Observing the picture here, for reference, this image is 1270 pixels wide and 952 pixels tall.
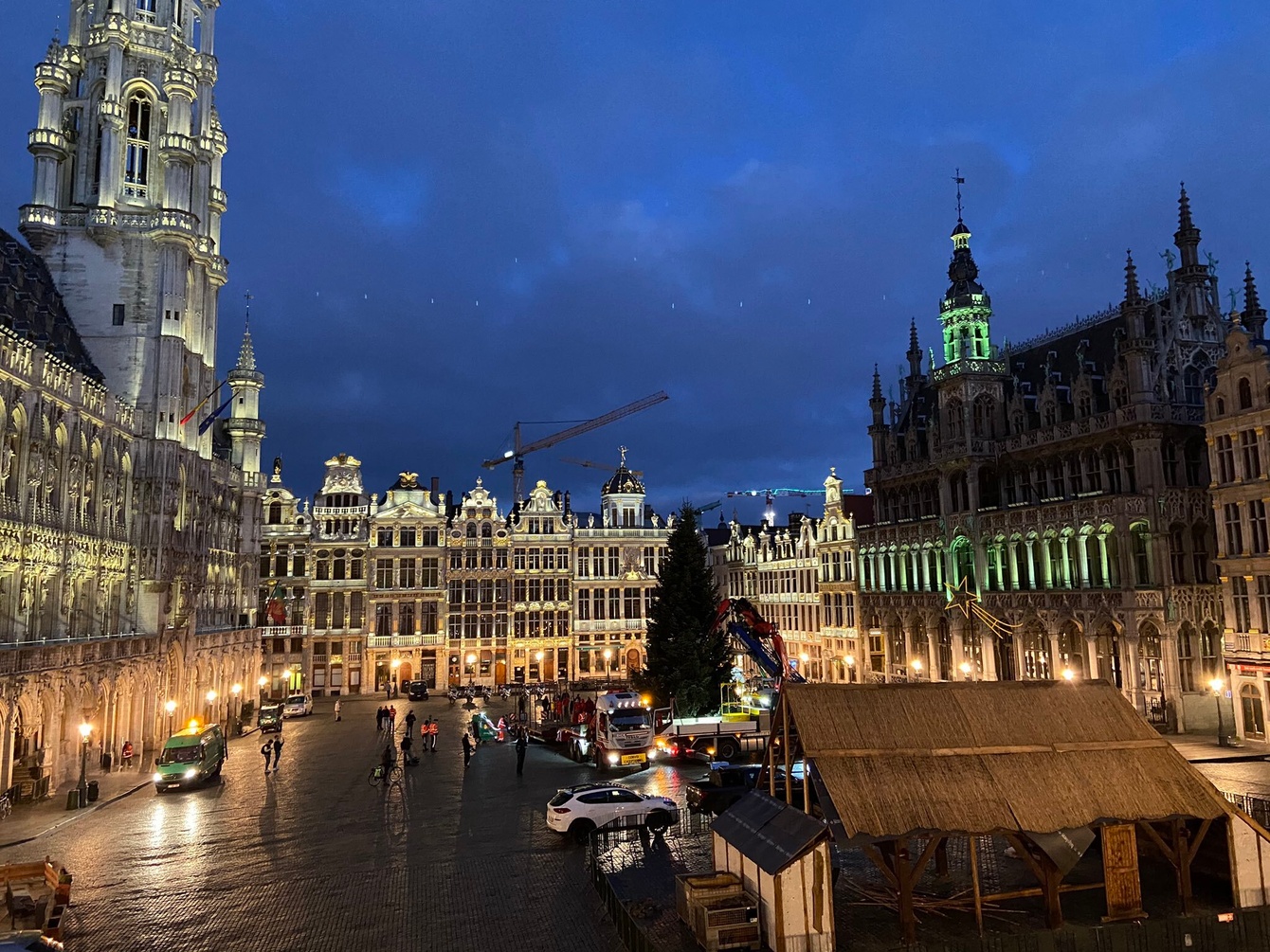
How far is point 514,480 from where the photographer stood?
111m

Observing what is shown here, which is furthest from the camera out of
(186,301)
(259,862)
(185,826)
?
(186,301)

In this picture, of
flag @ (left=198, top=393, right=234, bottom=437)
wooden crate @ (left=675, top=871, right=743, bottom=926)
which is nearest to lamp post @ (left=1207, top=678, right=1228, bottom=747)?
wooden crate @ (left=675, top=871, right=743, bottom=926)

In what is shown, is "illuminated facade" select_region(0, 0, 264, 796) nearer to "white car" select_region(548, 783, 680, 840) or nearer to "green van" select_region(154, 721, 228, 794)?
"green van" select_region(154, 721, 228, 794)

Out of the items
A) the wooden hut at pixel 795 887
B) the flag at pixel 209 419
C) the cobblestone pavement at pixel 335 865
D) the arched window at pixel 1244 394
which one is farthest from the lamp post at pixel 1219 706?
the flag at pixel 209 419

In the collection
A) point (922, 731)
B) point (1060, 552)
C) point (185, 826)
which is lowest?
point (185, 826)

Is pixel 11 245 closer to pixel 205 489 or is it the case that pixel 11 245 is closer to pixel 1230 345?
pixel 205 489

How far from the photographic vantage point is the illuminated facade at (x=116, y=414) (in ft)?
111

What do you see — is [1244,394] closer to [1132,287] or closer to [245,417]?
[1132,287]

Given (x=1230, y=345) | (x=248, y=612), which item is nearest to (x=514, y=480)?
(x=248, y=612)

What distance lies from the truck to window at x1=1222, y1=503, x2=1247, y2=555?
26.7 meters

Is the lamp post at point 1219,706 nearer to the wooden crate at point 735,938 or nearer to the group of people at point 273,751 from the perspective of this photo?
the wooden crate at point 735,938

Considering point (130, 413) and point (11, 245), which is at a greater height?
point (11, 245)

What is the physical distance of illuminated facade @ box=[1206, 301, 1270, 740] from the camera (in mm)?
36438

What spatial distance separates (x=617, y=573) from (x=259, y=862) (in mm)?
60449
